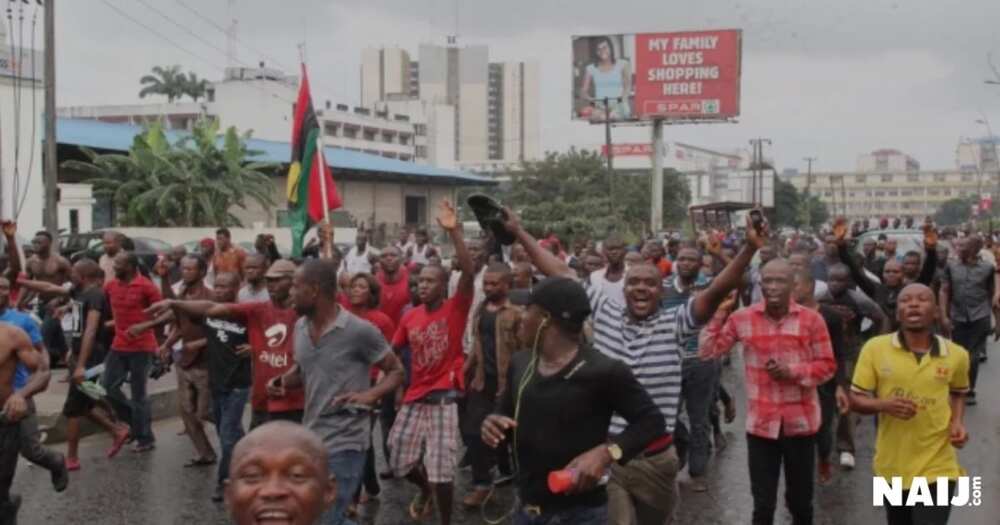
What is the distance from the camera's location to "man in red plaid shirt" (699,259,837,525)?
19.8 feet

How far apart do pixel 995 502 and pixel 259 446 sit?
6.98m

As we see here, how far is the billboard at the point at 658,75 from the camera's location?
53.7m

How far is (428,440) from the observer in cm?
714

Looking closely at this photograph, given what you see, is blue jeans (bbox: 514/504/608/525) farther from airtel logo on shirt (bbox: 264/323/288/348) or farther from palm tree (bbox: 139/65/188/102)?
palm tree (bbox: 139/65/188/102)

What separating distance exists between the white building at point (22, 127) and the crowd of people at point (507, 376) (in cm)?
2051

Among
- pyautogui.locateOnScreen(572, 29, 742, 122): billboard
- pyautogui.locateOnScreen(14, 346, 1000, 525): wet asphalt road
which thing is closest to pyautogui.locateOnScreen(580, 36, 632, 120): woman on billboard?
pyautogui.locateOnScreen(572, 29, 742, 122): billboard

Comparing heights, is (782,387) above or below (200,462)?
above

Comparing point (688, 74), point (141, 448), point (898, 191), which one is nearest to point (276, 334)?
point (141, 448)

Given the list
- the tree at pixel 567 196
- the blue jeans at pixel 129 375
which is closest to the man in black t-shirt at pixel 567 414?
the blue jeans at pixel 129 375

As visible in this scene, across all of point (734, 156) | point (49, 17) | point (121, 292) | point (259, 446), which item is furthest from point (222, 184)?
point (734, 156)

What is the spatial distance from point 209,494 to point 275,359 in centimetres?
200

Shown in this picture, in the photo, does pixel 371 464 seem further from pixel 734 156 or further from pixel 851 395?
pixel 734 156

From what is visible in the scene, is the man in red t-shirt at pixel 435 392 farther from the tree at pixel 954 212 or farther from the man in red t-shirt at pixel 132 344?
the tree at pixel 954 212

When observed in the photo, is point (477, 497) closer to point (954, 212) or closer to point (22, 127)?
point (22, 127)
